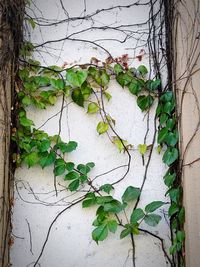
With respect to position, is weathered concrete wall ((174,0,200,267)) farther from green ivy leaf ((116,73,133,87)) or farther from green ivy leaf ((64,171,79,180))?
green ivy leaf ((64,171,79,180))

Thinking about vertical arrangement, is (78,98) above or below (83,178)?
above

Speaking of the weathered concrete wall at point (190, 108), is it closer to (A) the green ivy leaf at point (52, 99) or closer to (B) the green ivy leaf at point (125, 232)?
(B) the green ivy leaf at point (125, 232)

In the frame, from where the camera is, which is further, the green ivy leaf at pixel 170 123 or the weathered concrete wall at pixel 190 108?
the green ivy leaf at pixel 170 123

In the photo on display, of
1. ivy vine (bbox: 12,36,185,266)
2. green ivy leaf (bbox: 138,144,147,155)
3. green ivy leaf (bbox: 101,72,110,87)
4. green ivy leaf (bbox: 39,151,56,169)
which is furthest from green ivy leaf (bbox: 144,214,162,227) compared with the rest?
green ivy leaf (bbox: 101,72,110,87)

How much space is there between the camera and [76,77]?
86.6 inches

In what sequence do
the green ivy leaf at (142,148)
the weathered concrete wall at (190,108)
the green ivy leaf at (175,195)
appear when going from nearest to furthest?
the weathered concrete wall at (190,108) < the green ivy leaf at (175,195) < the green ivy leaf at (142,148)

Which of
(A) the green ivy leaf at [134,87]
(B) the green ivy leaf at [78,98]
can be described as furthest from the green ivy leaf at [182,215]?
(B) the green ivy leaf at [78,98]

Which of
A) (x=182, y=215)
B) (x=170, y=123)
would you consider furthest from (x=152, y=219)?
(x=170, y=123)

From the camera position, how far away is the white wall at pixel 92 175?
84.5 inches

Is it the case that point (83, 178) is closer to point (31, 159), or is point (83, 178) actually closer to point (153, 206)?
point (31, 159)

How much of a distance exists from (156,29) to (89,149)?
95cm

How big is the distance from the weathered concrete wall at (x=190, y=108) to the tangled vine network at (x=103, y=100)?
0.08 meters

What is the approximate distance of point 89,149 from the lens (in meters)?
2.28

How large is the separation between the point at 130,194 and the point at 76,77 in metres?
0.81
